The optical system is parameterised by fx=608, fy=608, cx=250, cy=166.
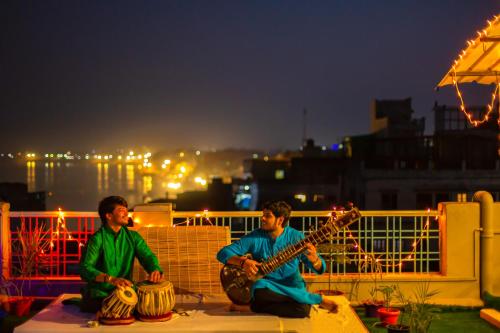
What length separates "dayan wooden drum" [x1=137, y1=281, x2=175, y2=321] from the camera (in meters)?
5.64

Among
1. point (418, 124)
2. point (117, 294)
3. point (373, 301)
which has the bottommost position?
point (373, 301)

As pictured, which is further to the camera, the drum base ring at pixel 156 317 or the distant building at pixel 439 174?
the distant building at pixel 439 174

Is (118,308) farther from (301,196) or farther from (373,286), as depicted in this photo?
(301,196)

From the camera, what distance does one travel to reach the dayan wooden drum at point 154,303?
18.5 feet

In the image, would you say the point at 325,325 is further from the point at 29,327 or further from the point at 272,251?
the point at 29,327

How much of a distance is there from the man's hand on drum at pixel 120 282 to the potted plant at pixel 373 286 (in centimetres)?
325

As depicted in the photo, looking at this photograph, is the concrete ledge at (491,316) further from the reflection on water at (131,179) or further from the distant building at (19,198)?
the reflection on water at (131,179)

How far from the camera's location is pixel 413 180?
30.6 meters

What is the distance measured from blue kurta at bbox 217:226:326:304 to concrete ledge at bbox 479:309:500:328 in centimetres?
255

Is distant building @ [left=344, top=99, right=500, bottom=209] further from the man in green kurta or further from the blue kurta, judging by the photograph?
the man in green kurta

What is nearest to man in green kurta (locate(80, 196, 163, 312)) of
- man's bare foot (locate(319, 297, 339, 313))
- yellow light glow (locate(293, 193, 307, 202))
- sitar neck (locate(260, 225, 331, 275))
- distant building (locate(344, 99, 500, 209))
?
sitar neck (locate(260, 225, 331, 275))

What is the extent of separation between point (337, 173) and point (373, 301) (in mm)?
31748

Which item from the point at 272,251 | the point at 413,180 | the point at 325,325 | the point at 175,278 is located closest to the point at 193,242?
the point at 175,278

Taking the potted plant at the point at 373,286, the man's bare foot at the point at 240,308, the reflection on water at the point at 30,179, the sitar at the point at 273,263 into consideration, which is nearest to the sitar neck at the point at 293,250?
the sitar at the point at 273,263
